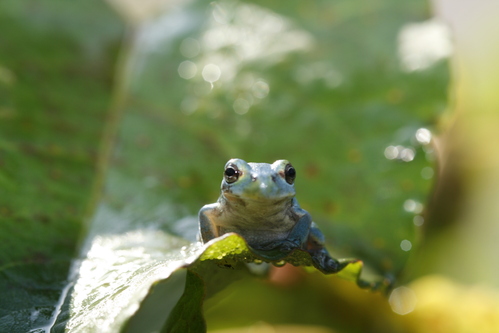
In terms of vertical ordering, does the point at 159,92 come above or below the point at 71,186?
above

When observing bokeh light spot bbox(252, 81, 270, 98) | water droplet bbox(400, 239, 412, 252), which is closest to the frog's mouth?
water droplet bbox(400, 239, 412, 252)

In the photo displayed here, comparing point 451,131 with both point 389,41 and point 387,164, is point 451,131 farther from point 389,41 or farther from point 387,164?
point 387,164

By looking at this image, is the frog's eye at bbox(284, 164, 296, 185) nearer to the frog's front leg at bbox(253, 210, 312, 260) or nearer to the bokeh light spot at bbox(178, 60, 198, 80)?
the frog's front leg at bbox(253, 210, 312, 260)

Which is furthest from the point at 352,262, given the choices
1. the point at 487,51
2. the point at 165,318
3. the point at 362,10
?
the point at 487,51

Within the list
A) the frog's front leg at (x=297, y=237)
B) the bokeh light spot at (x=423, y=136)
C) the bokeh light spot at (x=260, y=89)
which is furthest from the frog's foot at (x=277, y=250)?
the bokeh light spot at (x=260, y=89)

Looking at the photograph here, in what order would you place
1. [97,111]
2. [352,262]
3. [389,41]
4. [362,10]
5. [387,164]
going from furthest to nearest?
1. [362,10]
2. [389,41]
3. [97,111]
4. [387,164]
5. [352,262]

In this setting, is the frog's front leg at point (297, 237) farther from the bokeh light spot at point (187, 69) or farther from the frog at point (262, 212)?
the bokeh light spot at point (187, 69)

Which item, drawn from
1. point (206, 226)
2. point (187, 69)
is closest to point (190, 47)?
point (187, 69)
